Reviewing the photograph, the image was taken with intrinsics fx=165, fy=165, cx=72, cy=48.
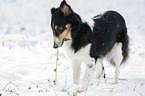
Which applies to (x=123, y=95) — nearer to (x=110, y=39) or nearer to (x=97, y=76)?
(x=110, y=39)

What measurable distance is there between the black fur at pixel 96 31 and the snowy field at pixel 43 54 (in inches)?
24.3

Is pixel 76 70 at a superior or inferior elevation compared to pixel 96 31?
inferior

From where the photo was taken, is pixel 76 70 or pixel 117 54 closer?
pixel 76 70

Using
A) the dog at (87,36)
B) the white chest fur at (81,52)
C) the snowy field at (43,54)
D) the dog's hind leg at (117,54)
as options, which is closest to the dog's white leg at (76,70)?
the dog at (87,36)

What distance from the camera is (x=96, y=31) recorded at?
2953 mm

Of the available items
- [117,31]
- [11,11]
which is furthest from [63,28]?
[11,11]

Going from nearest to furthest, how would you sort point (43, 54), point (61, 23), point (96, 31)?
point (61, 23) < point (96, 31) < point (43, 54)

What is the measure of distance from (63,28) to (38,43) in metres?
5.02

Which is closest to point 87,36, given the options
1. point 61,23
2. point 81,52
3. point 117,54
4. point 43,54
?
point 81,52

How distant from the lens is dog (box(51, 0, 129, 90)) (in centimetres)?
248

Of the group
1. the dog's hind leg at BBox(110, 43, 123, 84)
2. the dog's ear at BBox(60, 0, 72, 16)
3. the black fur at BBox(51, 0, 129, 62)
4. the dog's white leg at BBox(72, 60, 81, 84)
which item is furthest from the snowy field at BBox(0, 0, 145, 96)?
the dog's ear at BBox(60, 0, 72, 16)

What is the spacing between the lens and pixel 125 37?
360cm

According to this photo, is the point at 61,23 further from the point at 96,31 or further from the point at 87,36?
the point at 96,31

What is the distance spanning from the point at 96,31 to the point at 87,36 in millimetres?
337
